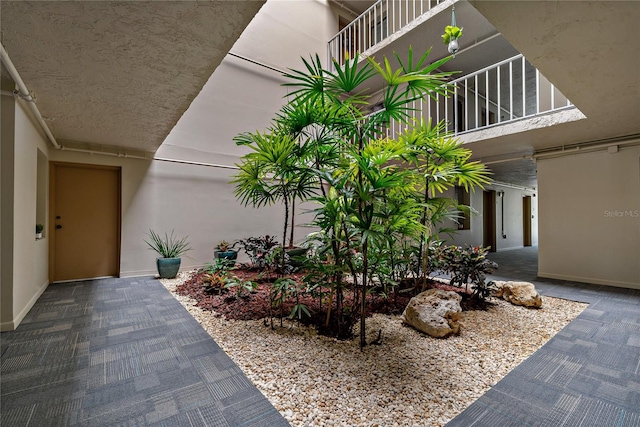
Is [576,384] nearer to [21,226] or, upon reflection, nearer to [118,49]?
[118,49]

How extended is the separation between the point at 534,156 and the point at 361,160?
464cm

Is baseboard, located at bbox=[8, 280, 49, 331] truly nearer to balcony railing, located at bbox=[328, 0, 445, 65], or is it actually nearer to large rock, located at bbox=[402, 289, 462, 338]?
large rock, located at bbox=[402, 289, 462, 338]

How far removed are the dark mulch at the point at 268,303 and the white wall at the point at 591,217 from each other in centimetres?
244

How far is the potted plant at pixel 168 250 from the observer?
443 cm

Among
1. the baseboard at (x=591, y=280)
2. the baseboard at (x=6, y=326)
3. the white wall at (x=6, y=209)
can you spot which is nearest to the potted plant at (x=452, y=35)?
the baseboard at (x=591, y=280)

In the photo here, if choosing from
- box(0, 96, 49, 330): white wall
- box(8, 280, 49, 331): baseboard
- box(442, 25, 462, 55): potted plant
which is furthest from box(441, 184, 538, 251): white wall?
box(8, 280, 49, 331): baseboard

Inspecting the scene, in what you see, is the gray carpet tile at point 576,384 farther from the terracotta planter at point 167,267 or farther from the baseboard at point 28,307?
the terracotta planter at point 167,267

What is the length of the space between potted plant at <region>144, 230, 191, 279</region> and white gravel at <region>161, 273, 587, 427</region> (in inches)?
80.0

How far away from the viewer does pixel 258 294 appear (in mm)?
3453

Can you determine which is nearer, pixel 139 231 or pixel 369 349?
pixel 369 349

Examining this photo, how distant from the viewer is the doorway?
821cm

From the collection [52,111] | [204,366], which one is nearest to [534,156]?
[204,366]

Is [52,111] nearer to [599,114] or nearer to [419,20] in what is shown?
[419,20]

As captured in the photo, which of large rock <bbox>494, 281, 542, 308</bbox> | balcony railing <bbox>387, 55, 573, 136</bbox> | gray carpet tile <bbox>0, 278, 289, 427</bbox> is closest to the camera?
gray carpet tile <bbox>0, 278, 289, 427</bbox>
